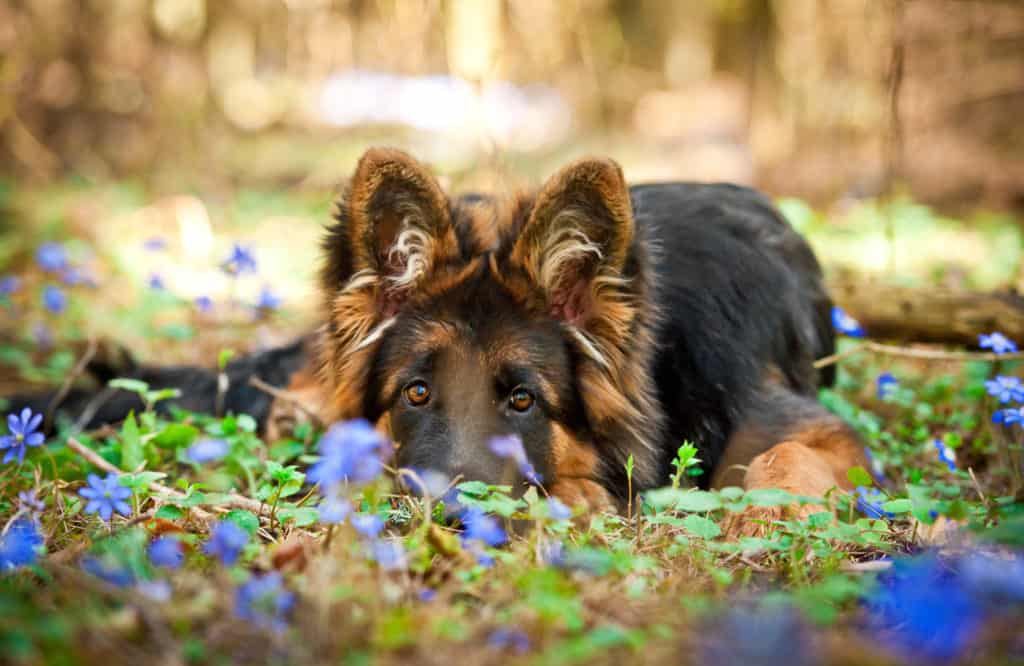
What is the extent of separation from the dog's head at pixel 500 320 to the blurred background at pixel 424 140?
2.27 m

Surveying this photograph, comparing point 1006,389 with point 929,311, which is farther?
point 929,311

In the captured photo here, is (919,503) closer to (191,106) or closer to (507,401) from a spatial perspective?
(507,401)

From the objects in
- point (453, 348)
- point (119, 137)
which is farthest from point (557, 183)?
point (119, 137)

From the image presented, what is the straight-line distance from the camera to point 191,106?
14.9m

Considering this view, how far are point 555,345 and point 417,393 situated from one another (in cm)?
67

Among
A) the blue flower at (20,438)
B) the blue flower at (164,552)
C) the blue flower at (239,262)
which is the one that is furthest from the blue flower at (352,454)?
the blue flower at (239,262)

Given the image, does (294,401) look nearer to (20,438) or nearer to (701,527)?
(20,438)

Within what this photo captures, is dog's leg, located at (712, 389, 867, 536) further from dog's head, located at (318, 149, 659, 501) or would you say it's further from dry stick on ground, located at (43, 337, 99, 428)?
dry stick on ground, located at (43, 337, 99, 428)

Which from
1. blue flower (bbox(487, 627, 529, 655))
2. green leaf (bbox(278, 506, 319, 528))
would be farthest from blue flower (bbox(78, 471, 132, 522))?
blue flower (bbox(487, 627, 529, 655))

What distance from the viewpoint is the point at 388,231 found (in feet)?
14.0

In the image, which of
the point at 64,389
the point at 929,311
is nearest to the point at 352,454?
the point at 64,389

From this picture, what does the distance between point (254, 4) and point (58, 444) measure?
15.4 metres

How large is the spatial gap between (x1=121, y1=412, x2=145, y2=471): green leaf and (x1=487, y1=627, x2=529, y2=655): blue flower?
2.73m

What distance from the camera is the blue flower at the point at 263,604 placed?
215cm
